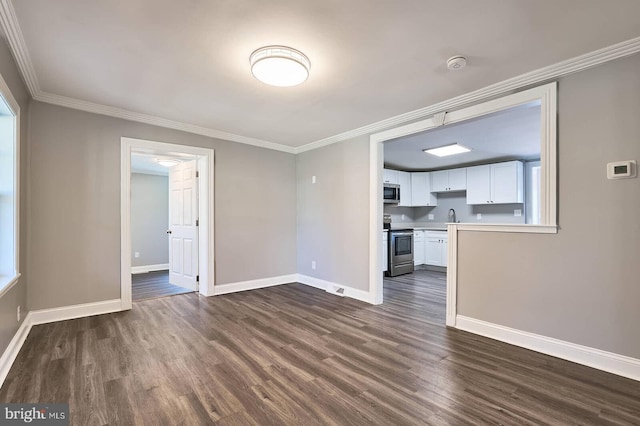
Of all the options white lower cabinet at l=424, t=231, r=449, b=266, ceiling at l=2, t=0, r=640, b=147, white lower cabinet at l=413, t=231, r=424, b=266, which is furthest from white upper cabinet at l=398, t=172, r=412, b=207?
ceiling at l=2, t=0, r=640, b=147

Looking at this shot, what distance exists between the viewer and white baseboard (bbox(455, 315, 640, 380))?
2164 millimetres

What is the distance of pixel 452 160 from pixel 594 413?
508cm

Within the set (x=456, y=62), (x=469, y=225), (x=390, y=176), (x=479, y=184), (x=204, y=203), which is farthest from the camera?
(x=390, y=176)

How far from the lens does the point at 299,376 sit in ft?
7.06

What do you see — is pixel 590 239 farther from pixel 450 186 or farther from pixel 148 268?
pixel 148 268

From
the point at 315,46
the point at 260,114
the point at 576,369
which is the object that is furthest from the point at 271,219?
the point at 576,369

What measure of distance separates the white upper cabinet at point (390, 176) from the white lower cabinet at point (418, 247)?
4.12ft

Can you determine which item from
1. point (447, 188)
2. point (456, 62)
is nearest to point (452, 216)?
point (447, 188)

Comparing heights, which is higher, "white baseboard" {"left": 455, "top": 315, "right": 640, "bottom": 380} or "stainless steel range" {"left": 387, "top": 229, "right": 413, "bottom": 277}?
"stainless steel range" {"left": 387, "top": 229, "right": 413, "bottom": 277}

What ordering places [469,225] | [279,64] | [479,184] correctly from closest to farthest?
[279,64], [469,225], [479,184]

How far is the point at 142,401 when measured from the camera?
1845 mm

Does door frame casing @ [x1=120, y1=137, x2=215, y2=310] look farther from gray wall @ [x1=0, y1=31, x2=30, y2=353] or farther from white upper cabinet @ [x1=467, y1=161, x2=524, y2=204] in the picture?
white upper cabinet @ [x1=467, y1=161, x2=524, y2=204]

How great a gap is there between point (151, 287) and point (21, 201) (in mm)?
2532

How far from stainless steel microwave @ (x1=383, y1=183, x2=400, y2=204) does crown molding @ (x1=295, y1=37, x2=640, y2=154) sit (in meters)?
2.42
